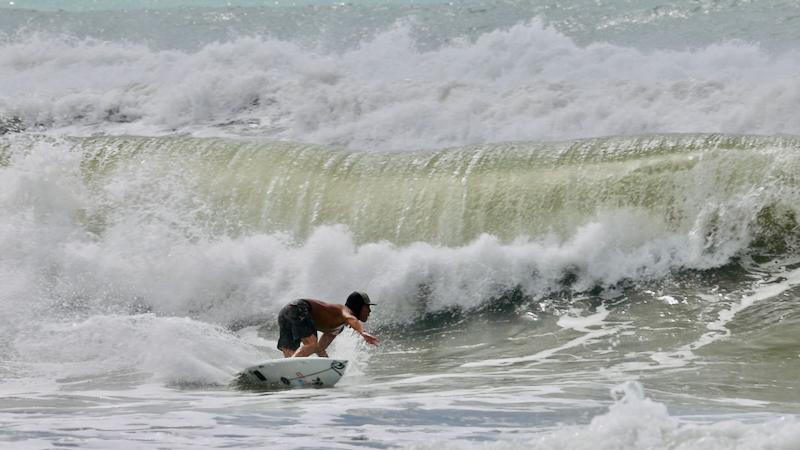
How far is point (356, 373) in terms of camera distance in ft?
23.1

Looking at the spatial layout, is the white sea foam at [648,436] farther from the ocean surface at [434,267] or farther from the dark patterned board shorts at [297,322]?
the dark patterned board shorts at [297,322]

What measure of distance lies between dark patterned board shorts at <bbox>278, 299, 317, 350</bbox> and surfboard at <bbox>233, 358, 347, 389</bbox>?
44 cm

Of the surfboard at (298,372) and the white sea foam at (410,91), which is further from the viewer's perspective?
the white sea foam at (410,91)

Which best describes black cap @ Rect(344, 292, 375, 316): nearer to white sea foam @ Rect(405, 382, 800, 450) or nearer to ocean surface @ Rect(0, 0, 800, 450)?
ocean surface @ Rect(0, 0, 800, 450)

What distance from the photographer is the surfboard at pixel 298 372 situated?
20.5 ft

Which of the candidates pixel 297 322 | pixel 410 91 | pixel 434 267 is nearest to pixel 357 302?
pixel 297 322

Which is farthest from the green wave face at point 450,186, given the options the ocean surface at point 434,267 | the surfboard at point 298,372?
the surfboard at point 298,372

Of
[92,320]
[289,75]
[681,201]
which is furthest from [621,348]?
[289,75]

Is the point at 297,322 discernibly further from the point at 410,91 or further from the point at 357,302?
the point at 410,91

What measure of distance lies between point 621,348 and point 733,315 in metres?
1.09

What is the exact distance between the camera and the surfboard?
20.5ft

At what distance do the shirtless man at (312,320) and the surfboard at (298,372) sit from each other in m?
0.31

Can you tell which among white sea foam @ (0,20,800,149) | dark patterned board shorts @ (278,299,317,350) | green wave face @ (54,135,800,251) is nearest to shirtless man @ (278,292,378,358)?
dark patterned board shorts @ (278,299,317,350)

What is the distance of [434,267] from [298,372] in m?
2.59
